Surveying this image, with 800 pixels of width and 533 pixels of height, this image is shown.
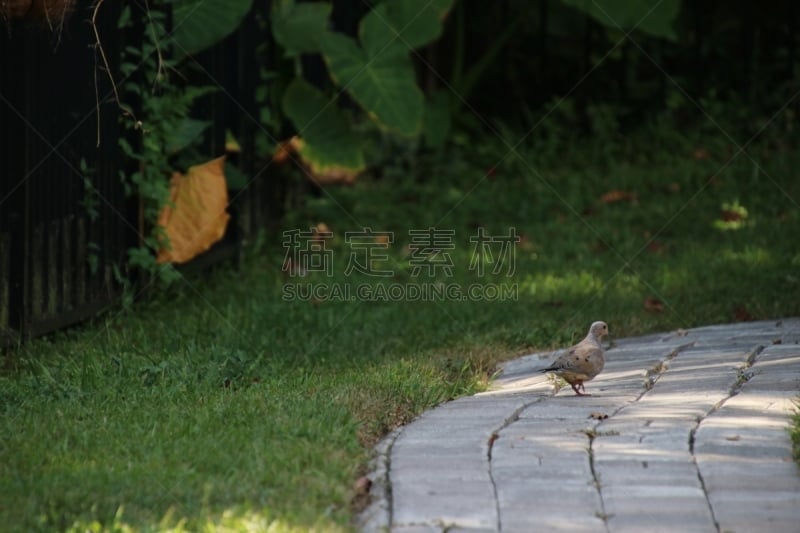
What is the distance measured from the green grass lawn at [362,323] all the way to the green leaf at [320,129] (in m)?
0.45

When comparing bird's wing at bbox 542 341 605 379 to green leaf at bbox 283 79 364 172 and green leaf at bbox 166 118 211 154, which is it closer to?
green leaf at bbox 166 118 211 154

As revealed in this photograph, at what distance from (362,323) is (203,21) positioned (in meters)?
2.23

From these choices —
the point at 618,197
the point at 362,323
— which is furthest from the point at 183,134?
the point at 618,197

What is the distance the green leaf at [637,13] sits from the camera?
996cm

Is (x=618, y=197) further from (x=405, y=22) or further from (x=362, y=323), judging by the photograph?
(x=362, y=323)

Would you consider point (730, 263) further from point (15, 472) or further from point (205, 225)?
point (15, 472)

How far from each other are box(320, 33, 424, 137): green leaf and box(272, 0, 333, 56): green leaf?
14 centimetres

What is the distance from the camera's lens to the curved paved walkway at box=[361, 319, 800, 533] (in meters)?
3.50

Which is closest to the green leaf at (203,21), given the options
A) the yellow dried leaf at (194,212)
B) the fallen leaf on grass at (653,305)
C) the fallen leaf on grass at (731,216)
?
the yellow dried leaf at (194,212)

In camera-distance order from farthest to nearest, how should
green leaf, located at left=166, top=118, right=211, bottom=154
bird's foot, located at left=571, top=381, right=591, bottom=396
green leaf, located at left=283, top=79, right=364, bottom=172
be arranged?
green leaf, located at left=283, top=79, right=364, bottom=172
green leaf, located at left=166, top=118, right=211, bottom=154
bird's foot, located at left=571, top=381, right=591, bottom=396

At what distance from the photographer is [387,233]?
29.5 ft

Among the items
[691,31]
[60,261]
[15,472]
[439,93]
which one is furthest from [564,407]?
[691,31]

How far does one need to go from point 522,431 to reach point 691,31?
8165 mm

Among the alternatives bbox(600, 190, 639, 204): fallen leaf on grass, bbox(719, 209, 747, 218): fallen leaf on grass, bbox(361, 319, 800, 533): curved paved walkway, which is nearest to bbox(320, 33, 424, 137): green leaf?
bbox(600, 190, 639, 204): fallen leaf on grass
